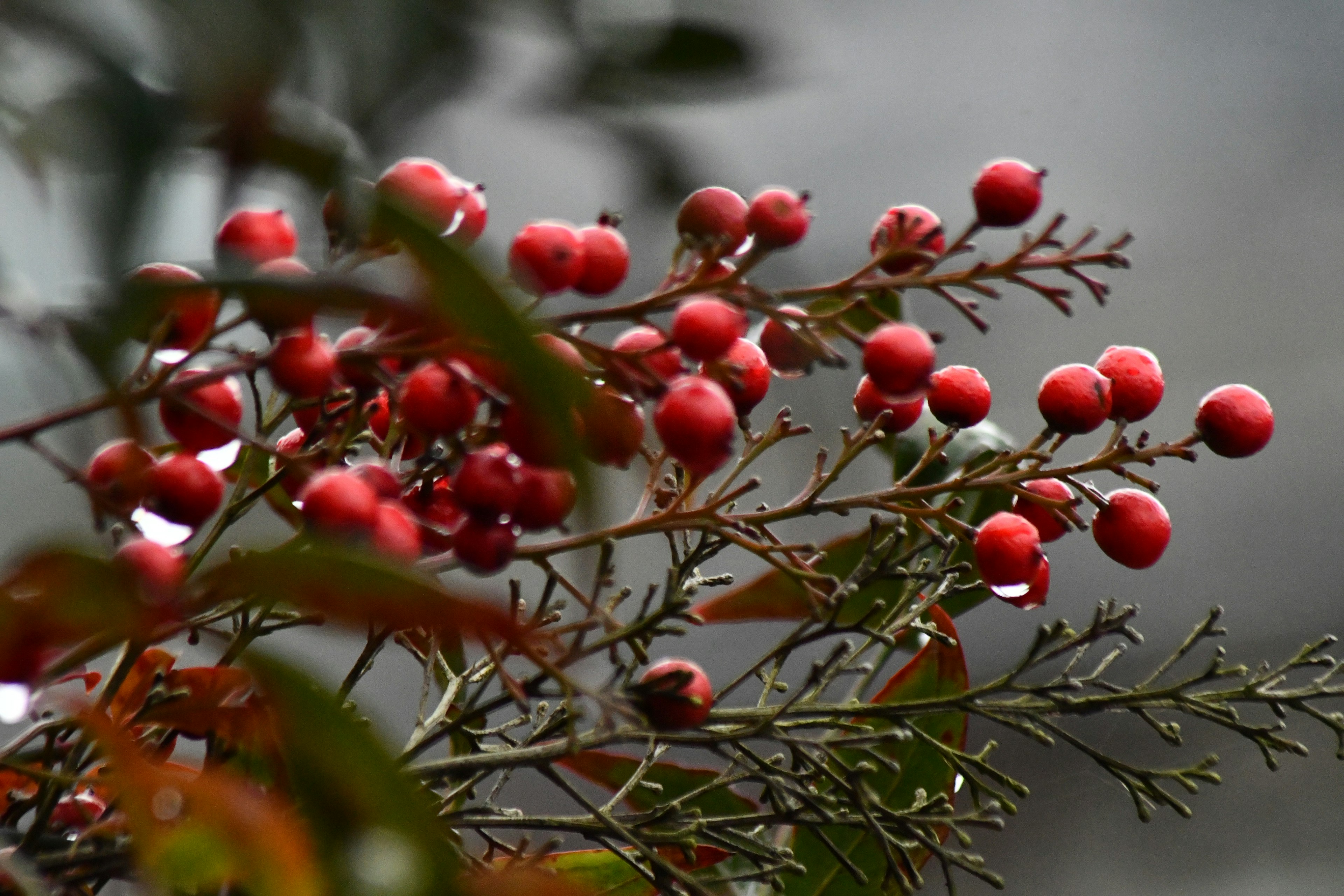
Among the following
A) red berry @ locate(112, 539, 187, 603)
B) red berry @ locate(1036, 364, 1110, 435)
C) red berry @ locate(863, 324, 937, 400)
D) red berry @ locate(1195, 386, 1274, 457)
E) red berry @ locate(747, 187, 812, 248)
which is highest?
red berry @ locate(1195, 386, 1274, 457)

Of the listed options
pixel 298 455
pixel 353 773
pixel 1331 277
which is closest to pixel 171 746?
pixel 298 455

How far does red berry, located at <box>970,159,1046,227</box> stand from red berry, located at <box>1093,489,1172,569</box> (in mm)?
89

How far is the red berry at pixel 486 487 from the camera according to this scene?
242 millimetres

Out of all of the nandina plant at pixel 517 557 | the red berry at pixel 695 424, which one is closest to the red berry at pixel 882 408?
the nandina plant at pixel 517 557

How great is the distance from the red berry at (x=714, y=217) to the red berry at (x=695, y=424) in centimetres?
6

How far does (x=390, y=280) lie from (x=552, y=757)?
0.40 ft

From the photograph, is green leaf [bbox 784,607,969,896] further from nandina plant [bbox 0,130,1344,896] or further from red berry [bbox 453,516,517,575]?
red berry [bbox 453,516,517,575]

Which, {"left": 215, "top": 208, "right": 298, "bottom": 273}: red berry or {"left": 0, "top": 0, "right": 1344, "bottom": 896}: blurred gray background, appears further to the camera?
{"left": 0, "top": 0, "right": 1344, "bottom": 896}: blurred gray background

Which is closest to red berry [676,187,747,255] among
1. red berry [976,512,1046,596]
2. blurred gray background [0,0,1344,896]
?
red berry [976,512,1046,596]

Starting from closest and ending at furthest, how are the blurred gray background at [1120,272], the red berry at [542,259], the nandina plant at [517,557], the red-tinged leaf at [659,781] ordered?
the nandina plant at [517,557], the red berry at [542,259], the red-tinged leaf at [659,781], the blurred gray background at [1120,272]

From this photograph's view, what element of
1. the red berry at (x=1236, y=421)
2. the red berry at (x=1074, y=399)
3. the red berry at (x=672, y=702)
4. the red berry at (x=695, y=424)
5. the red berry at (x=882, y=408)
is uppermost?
the red berry at (x=1236, y=421)

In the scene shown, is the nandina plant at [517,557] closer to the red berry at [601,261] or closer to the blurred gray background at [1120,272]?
the red berry at [601,261]

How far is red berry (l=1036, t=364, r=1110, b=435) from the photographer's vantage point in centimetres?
34

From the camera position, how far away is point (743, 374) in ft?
0.97
